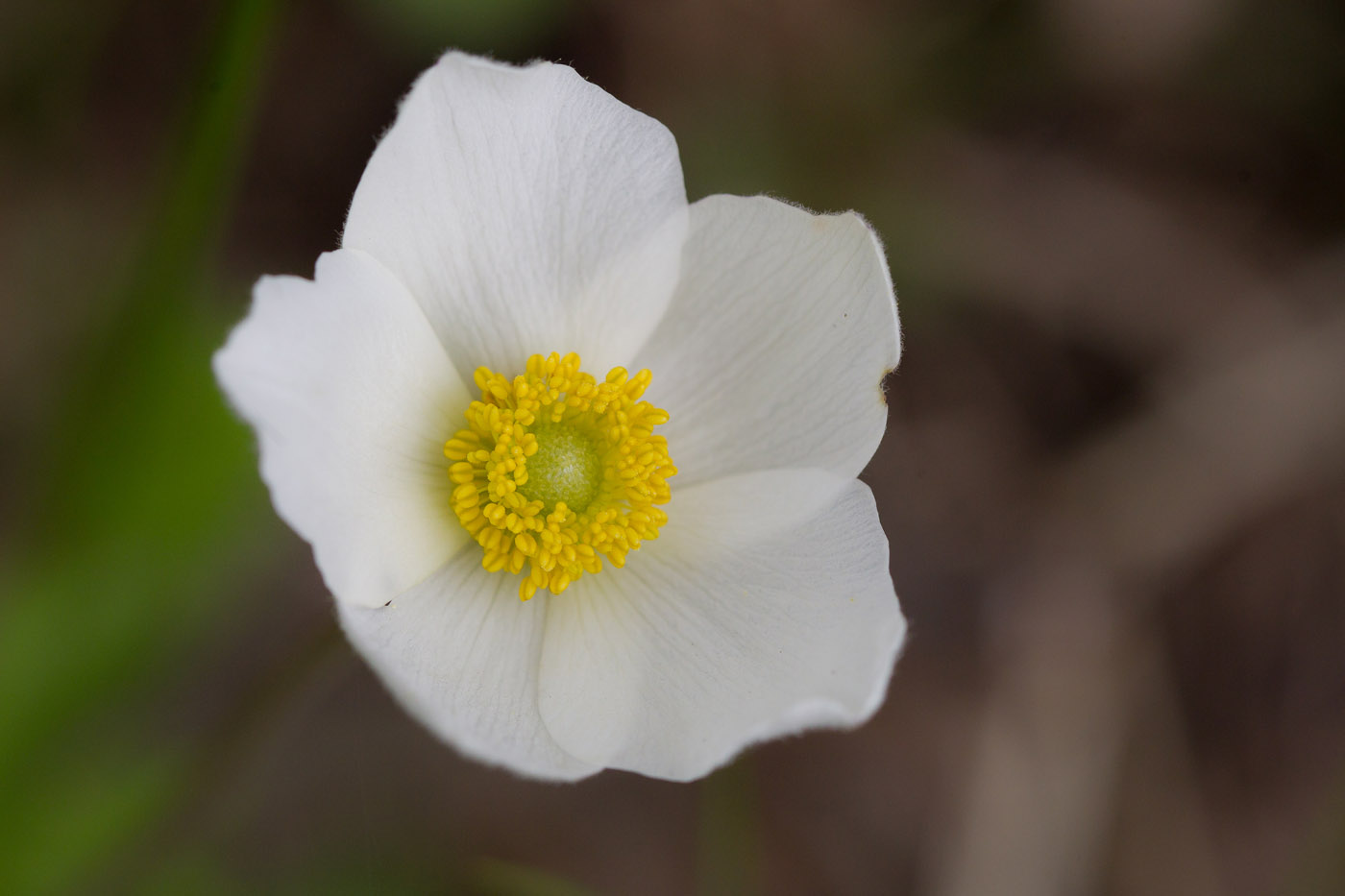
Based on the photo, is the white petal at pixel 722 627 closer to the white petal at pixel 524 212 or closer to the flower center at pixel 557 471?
the flower center at pixel 557 471

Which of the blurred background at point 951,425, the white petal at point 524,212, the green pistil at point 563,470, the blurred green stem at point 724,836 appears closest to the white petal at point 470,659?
the green pistil at point 563,470

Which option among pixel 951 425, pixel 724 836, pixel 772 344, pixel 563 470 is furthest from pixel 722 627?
pixel 951 425

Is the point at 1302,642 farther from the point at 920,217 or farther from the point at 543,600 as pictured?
the point at 543,600

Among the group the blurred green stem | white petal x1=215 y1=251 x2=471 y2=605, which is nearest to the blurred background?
the blurred green stem

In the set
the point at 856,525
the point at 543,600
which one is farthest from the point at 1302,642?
the point at 543,600

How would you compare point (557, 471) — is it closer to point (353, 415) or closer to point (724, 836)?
point (353, 415)
